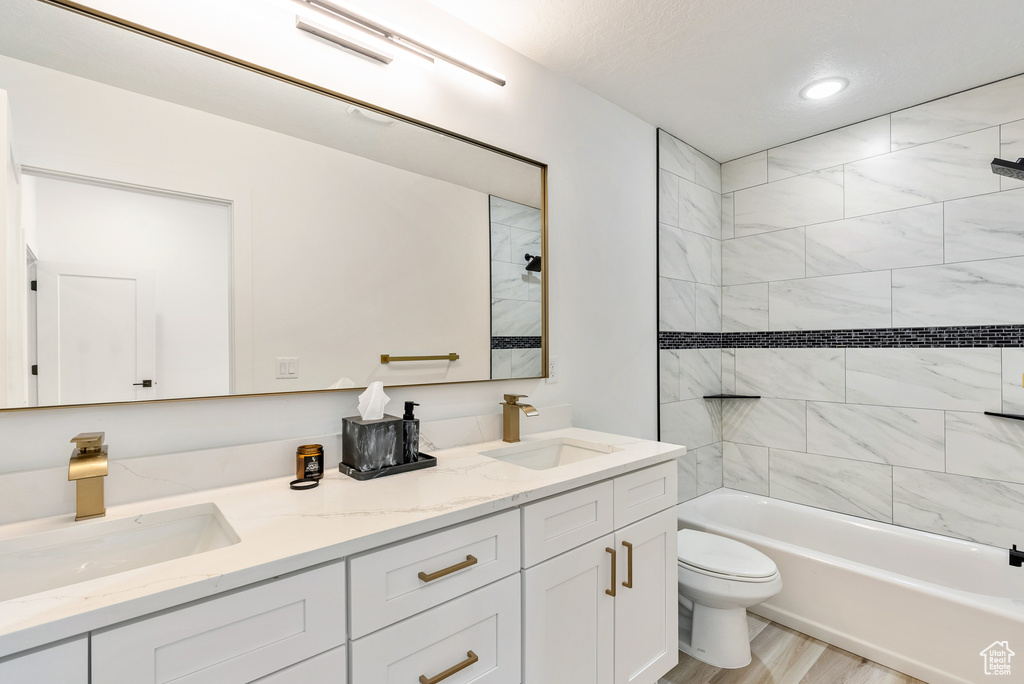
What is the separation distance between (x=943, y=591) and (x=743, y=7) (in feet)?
7.30

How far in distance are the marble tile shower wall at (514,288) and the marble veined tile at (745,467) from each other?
5.67 ft

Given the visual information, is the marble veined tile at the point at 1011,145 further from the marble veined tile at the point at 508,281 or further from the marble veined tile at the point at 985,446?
the marble veined tile at the point at 508,281

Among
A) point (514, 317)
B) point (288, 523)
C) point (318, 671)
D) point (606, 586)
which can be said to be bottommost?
point (606, 586)

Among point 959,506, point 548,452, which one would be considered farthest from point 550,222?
point 959,506

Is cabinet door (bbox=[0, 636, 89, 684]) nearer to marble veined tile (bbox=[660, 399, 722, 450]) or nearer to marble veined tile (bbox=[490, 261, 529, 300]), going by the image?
marble veined tile (bbox=[490, 261, 529, 300])

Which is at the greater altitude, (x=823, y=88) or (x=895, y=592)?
(x=823, y=88)

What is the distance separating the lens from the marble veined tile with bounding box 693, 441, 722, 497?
9.29 ft

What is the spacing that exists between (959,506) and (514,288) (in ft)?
7.50

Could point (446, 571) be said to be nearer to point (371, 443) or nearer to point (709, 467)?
point (371, 443)

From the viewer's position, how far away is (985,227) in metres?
2.18

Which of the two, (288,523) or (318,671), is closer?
(318,671)

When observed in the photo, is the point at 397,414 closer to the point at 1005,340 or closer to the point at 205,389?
the point at 205,389

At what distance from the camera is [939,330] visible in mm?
2305

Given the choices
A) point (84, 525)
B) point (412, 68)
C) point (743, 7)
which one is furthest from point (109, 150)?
point (743, 7)
